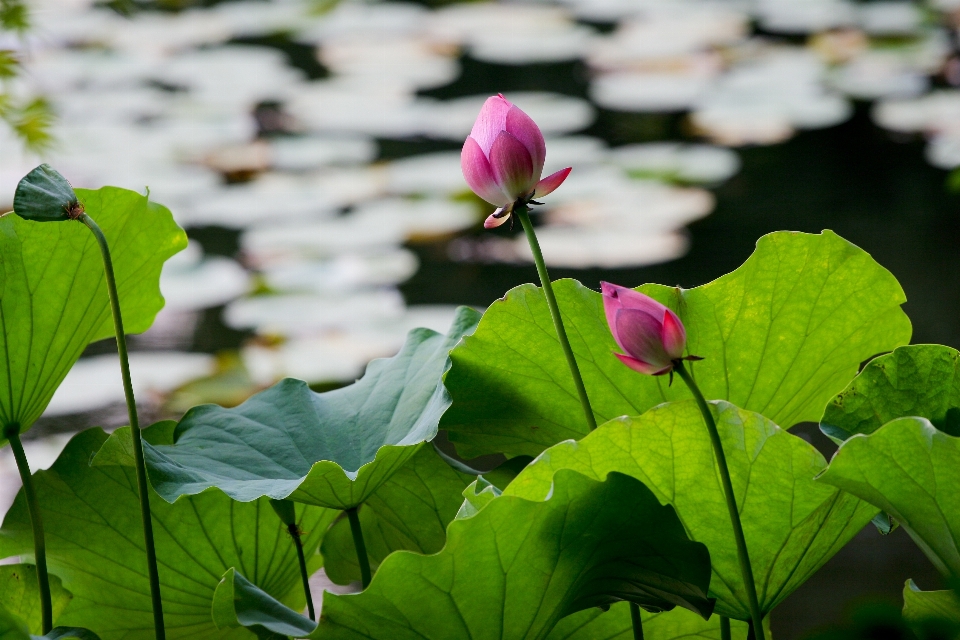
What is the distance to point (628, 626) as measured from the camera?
0.39 meters

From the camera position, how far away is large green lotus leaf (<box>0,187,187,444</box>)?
1.25 feet

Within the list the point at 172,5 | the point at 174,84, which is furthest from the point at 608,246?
the point at 172,5

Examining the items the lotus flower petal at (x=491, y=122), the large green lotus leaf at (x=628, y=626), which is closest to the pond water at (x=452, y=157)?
the large green lotus leaf at (x=628, y=626)

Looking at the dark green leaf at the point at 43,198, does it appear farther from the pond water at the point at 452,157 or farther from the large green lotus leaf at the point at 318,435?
the pond water at the point at 452,157

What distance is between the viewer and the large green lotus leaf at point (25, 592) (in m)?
0.38

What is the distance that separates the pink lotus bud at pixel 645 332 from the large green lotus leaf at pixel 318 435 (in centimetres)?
9

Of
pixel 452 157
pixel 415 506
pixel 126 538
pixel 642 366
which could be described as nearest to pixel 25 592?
pixel 126 538

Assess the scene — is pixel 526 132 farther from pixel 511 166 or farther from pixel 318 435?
pixel 318 435

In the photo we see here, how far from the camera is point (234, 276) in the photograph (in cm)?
158

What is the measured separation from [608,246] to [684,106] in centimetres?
71

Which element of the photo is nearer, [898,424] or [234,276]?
[898,424]

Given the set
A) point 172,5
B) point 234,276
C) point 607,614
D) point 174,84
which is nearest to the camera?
point 607,614

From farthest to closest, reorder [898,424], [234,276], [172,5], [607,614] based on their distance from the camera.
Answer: [172,5], [234,276], [607,614], [898,424]

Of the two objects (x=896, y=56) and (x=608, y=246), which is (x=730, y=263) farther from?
(x=896, y=56)
